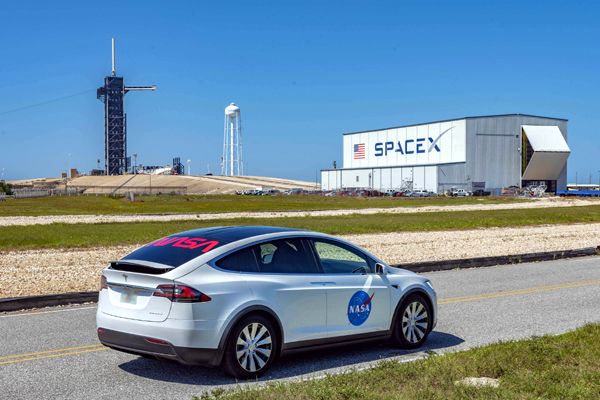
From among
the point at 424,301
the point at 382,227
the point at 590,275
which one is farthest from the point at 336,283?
the point at 382,227

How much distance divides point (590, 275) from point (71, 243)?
16.8 metres

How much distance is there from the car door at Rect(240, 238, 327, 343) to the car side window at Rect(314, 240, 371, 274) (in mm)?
245

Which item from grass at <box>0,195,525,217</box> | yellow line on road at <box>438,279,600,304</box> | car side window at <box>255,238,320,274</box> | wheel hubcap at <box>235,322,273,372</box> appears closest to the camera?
wheel hubcap at <box>235,322,273,372</box>

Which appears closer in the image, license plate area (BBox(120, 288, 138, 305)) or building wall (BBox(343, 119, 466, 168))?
license plate area (BBox(120, 288, 138, 305))

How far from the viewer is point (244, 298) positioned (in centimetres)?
781

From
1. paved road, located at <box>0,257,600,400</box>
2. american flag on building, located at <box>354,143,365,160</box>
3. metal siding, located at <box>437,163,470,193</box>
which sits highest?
american flag on building, located at <box>354,143,365,160</box>

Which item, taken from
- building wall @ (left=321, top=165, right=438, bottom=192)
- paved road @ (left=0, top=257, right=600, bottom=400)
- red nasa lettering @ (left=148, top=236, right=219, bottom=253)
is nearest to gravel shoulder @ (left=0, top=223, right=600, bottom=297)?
paved road @ (left=0, top=257, right=600, bottom=400)

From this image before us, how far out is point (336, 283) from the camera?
8.78m

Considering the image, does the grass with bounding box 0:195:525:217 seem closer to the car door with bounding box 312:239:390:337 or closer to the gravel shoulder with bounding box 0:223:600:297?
the gravel shoulder with bounding box 0:223:600:297

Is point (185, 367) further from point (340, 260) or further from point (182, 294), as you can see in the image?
point (340, 260)

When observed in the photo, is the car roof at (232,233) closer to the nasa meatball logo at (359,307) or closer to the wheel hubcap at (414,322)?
the nasa meatball logo at (359,307)

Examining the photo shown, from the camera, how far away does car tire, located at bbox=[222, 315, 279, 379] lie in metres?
7.72

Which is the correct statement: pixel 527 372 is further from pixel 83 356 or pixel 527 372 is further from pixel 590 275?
pixel 590 275

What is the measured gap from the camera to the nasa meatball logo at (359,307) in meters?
8.87
